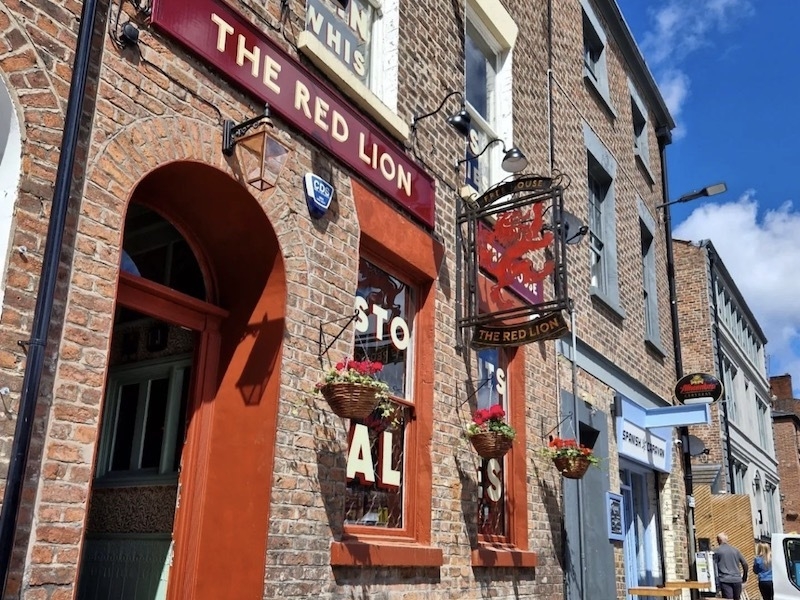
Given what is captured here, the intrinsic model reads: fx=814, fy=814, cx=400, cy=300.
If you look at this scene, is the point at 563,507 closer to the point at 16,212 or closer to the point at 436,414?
the point at 436,414

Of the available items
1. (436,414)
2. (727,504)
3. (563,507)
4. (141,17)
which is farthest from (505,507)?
(727,504)

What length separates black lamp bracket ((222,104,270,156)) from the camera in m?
4.78

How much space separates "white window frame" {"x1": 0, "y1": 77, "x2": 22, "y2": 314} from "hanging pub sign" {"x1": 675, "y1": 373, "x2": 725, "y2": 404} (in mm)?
11878

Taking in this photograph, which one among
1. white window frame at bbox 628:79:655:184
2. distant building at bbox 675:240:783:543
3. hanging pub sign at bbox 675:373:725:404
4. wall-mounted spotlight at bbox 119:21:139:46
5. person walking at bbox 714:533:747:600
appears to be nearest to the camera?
wall-mounted spotlight at bbox 119:21:139:46

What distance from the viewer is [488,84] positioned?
900 centimetres

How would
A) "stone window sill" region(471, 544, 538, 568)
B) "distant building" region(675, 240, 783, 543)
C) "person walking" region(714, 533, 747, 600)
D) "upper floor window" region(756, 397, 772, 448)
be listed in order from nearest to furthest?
"stone window sill" region(471, 544, 538, 568)
"person walking" region(714, 533, 747, 600)
"distant building" region(675, 240, 783, 543)
"upper floor window" region(756, 397, 772, 448)

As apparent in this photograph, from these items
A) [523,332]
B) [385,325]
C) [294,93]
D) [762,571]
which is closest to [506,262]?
[523,332]

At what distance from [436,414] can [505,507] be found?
5.76 ft

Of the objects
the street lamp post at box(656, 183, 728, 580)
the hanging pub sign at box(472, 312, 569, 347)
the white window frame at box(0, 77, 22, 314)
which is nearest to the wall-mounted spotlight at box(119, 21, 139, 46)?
the white window frame at box(0, 77, 22, 314)

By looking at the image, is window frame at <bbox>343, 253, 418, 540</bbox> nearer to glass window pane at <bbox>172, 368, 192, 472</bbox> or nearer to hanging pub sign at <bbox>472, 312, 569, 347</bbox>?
hanging pub sign at <bbox>472, 312, 569, 347</bbox>

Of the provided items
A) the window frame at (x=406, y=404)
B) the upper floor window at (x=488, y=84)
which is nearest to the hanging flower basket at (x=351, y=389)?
the window frame at (x=406, y=404)

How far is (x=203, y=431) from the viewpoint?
5035 millimetres

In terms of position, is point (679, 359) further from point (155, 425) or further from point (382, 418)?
point (155, 425)

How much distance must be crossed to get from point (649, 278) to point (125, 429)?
1093 cm
